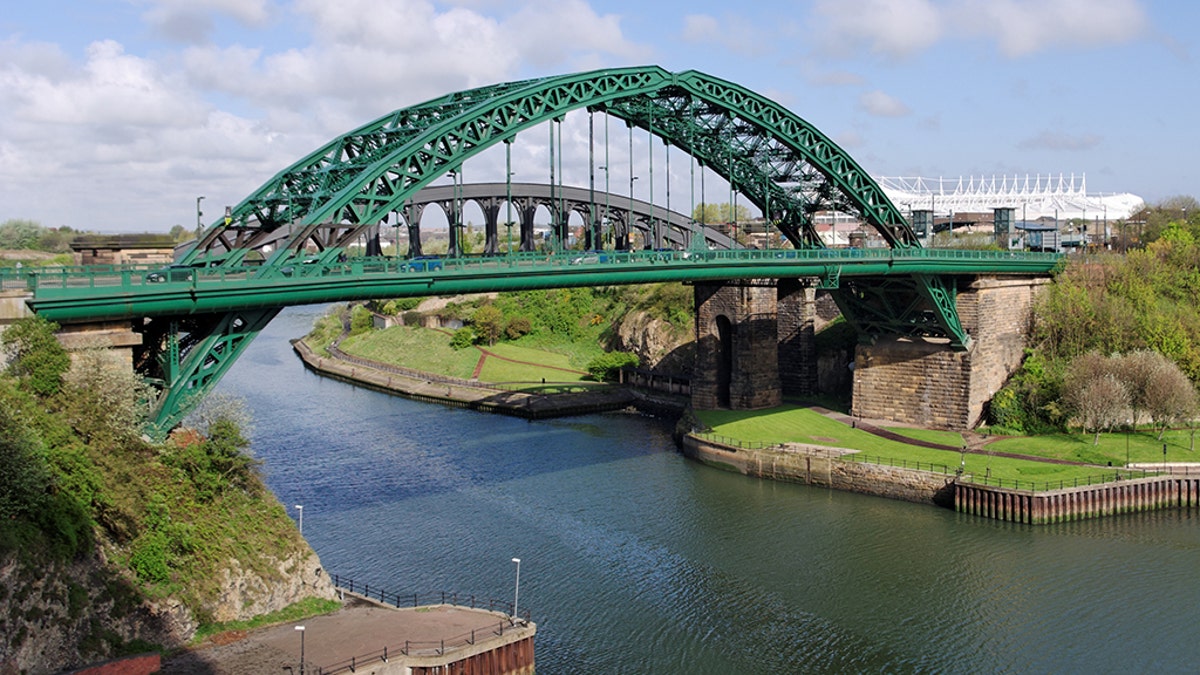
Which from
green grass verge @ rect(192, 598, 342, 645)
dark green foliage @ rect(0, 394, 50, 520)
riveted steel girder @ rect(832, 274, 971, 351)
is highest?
riveted steel girder @ rect(832, 274, 971, 351)

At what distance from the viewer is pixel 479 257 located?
44.8 metres

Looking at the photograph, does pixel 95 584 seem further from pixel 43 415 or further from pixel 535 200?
pixel 535 200

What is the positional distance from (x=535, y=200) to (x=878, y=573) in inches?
1141

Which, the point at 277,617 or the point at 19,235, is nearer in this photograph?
the point at 277,617

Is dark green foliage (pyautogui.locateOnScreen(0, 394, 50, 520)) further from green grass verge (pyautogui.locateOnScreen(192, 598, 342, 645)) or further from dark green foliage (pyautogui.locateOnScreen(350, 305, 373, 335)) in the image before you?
dark green foliage (pyautogui.locateOnScreen(350, 305, 373, 335))

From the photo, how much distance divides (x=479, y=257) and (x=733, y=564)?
53.0 feet

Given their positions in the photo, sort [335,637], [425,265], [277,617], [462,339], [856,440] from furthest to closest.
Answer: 1. [462,339]
2. [856,440]
3. [425,265]
4. [277,617]
5. [335,637]

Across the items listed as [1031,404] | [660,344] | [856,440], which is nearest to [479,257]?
[856,440]

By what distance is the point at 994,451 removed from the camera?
5247cm

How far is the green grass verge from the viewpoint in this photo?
2683cm

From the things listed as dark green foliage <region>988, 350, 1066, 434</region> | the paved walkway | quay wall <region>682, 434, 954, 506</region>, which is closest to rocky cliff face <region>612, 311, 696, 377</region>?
quay wall <region>682, 434, 954, 506</region>

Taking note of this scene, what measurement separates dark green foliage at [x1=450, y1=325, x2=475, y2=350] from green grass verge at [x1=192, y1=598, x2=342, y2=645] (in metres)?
63.2

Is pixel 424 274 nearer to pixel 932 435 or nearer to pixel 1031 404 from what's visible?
pixel 932 435

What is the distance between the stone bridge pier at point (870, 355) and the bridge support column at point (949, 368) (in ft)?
0.18
